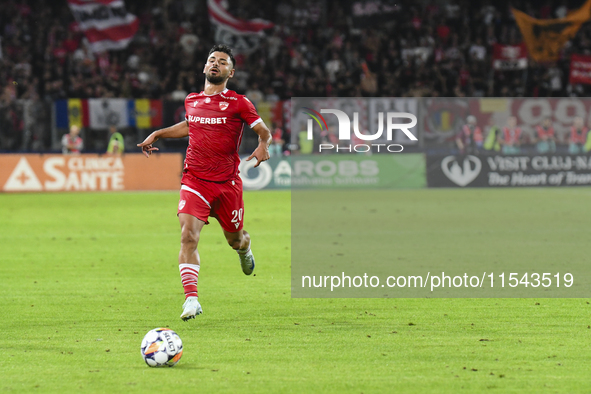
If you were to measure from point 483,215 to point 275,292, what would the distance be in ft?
32.4

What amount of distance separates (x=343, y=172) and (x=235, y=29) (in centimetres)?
961

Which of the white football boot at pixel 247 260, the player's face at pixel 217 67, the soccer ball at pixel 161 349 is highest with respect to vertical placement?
the player's face at pixel 217 67

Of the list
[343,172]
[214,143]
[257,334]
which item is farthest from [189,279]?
[343,172]

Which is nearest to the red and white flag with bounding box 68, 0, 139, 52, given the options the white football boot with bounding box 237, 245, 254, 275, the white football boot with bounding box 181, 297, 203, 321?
the white football boot with bounding box 237, 245, 254, 275

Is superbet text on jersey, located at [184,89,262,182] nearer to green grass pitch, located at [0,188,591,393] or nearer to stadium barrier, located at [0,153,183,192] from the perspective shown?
green grass pitch, located at [0,188,591,393]

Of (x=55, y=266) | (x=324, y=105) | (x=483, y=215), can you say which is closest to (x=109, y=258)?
(x=55, y=266)

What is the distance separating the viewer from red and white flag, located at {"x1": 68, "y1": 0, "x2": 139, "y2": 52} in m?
30.6

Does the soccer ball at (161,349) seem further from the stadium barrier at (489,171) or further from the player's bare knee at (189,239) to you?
the stadium barrier at (489,171)

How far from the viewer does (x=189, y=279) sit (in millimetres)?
7188

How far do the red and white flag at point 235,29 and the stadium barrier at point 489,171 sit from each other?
10.1m

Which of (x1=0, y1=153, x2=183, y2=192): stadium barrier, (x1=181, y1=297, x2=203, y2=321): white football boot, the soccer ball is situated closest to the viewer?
the soccer ball

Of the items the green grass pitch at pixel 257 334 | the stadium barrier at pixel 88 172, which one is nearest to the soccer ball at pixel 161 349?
the green grass pitch at pixel 257 334

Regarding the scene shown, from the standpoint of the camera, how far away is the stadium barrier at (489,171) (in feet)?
84.1

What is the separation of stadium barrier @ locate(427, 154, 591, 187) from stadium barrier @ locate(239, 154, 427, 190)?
1.69ft
